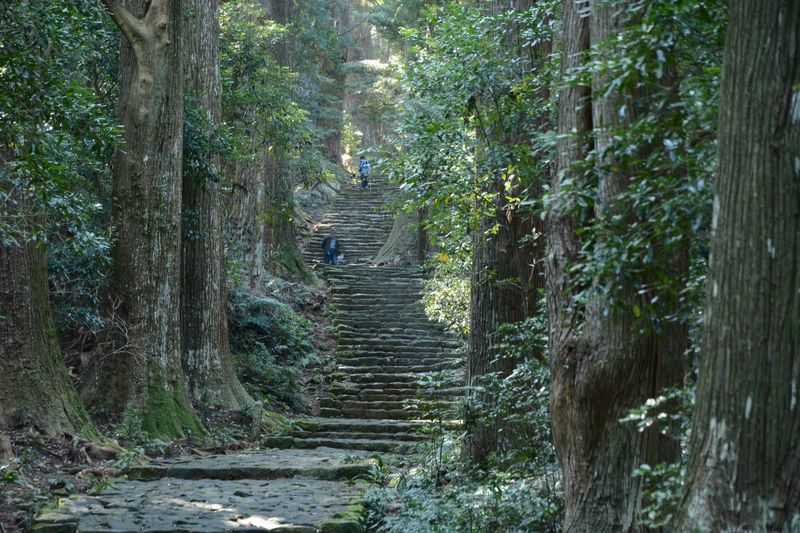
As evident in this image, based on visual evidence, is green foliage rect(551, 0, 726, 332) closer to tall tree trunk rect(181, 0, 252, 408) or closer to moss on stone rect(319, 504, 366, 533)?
moss on stone rect(319, 504, 366, 533)

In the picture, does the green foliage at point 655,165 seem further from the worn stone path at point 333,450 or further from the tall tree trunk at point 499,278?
the tall tree trunk at point 499,278

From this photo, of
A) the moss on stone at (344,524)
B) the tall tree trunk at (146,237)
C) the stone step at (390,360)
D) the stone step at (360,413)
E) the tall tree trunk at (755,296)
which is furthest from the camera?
the stone step at (390,360)

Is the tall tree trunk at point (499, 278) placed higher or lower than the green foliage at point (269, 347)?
higher

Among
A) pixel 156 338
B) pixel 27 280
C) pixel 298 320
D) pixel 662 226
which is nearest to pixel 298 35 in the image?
pixel 298 320

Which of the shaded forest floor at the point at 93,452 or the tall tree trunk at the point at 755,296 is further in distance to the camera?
the shaded forest floor at the point at 93,452

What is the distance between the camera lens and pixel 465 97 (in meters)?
8.60

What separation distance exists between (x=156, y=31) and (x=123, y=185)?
6.78 ft

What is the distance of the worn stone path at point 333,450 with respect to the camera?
685 cm

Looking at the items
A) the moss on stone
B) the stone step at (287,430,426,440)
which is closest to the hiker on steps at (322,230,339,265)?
the stone step at (287,430,426,440)

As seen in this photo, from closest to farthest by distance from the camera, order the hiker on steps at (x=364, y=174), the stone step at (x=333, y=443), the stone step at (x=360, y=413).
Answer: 1. the stone step at (x=333, y=443)
2. the stone step at (x=360, y=413)
3. the hiker on steps at (x=364, y=174)

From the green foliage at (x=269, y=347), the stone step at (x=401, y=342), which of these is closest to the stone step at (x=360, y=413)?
the green foliage at (x=269, y=347)

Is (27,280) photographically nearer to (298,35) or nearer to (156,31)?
(156,31)

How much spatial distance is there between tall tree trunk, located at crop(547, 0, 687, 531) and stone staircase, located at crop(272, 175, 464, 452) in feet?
10.5

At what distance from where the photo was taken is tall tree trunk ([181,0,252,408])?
13500 mm
